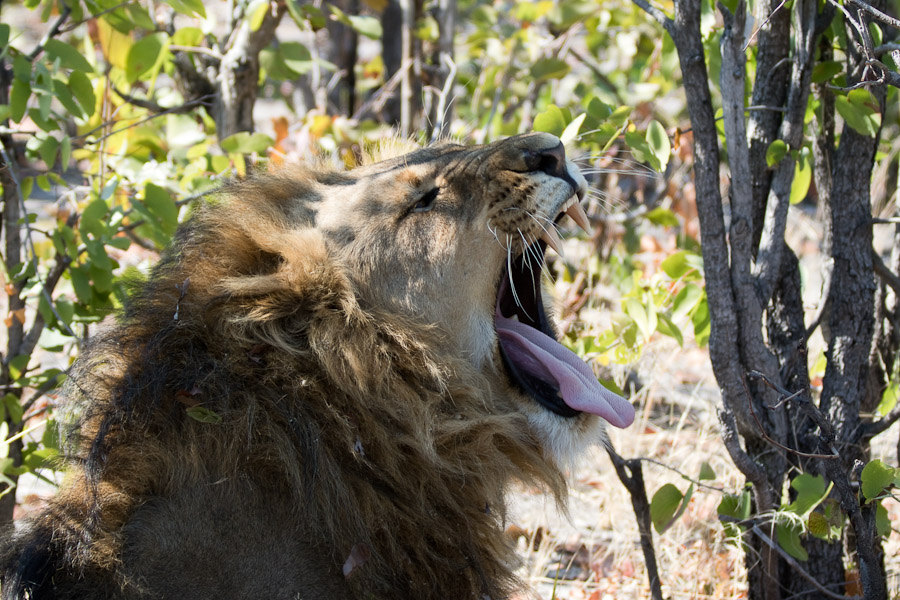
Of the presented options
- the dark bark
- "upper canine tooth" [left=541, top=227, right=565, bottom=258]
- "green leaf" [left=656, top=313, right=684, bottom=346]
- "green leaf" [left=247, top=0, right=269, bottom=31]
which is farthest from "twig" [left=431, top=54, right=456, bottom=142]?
the dark bark

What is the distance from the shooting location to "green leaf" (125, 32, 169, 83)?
10.2 feet

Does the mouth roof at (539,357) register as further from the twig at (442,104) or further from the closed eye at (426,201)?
the twig at (442,104)

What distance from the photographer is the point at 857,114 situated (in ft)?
7.15

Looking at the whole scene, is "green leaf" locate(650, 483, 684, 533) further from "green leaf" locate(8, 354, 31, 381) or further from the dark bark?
"green leaf" locate(8, 354, 31, 381)

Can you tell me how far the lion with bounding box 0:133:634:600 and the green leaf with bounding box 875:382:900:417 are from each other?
0.78 metres

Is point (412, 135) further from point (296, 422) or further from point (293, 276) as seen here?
point (296, 422)

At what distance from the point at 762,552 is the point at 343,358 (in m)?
1.28

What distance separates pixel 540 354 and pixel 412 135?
3.36 ft

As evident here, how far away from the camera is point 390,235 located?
7.34 ft

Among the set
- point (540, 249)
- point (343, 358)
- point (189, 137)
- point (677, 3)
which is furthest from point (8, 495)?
point (677, 3)


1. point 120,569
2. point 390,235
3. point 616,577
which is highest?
point 390,235

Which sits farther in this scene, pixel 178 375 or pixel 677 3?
pixel 677 3

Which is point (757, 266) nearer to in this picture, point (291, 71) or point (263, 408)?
point (263, 408)

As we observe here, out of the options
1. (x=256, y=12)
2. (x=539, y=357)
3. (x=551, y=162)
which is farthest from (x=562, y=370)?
(x=256, y=12)
